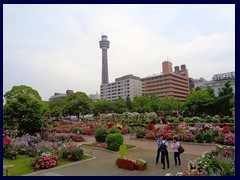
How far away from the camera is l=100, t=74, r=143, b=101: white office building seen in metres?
124

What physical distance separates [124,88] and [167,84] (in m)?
30.8

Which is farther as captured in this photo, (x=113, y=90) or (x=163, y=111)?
(x=113, y=90)

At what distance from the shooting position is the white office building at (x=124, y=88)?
12375 centimetres

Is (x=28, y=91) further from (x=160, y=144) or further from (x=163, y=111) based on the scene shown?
(x=163, y=111)

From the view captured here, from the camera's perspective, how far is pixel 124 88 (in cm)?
12656

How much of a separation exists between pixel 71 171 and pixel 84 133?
17188 millimetres

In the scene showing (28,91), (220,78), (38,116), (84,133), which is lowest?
(84,133)

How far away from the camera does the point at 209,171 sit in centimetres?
751

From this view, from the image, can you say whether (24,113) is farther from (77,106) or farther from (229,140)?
(77,106)

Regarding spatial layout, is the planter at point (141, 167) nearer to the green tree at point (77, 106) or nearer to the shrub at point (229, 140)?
the shrub at point (229, 140)

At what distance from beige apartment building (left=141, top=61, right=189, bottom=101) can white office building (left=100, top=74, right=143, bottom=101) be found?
12.6 metres

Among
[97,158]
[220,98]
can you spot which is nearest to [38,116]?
[97,158]

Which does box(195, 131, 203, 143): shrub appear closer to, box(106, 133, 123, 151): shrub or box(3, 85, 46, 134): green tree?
box(106, 133, 123, 151): shrub

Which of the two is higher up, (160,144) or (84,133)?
(160,144)
